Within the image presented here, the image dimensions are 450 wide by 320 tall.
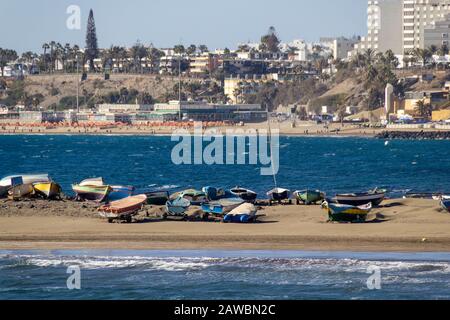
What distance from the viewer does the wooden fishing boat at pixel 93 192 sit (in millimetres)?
55969

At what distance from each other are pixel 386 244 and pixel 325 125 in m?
158

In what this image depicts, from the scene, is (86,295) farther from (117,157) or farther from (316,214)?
(117,157)

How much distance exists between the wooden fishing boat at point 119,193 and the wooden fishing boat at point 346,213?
12092 mm

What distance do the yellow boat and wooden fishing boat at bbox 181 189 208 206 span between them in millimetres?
5824

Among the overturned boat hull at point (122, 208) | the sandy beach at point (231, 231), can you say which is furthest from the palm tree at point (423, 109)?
the overturned boat hull at point (122, 208)

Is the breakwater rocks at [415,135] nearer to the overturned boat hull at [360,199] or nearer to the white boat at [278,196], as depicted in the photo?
the white boat at [278,196]

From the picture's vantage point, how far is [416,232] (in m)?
44.7

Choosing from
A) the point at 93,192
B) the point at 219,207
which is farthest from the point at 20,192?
the point at 219,207

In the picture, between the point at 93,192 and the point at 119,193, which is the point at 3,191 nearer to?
the point at 93,192

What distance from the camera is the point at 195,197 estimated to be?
54.4 m

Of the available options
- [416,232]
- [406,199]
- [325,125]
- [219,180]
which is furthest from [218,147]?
[416,232]

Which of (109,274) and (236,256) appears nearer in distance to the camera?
(109,274)

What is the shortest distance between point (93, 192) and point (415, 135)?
126205mm

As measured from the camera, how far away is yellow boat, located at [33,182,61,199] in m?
55.0
